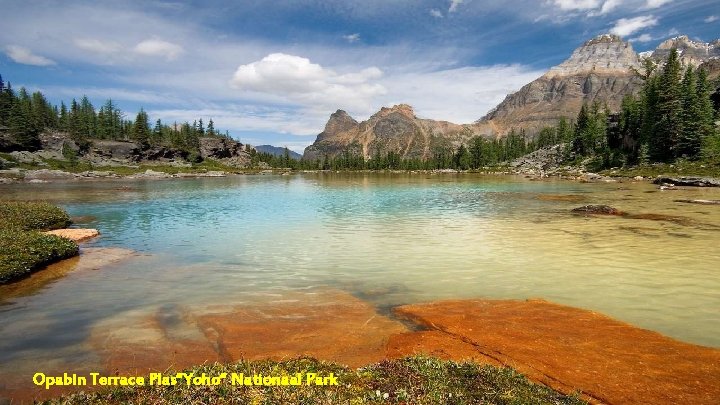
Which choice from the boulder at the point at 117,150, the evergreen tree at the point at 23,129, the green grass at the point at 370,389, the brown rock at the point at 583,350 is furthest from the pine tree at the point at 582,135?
the evergreen tree at the point at 23,129

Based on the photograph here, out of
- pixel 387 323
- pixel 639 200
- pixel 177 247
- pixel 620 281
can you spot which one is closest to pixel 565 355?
pixel 387 323

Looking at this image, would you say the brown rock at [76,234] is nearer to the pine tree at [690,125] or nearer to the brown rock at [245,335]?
the brown rock at [245,335]

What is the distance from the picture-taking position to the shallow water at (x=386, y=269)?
14.4 meters

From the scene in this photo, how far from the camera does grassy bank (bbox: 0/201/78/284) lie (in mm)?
18938

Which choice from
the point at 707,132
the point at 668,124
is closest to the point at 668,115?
the point at 668,124

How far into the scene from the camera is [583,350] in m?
11.1

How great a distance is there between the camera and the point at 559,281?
1916 cm

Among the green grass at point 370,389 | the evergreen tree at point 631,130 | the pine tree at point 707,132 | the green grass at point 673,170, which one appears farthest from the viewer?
the evergreen tree at point 631,130

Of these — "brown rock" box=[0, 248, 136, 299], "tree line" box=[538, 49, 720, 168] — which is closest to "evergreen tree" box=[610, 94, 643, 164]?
"tree line" box=[538, 49, 720, 168]

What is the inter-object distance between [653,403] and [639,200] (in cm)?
5442

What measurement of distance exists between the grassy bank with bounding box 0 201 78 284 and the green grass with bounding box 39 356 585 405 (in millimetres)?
16687

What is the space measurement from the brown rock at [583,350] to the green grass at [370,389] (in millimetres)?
1871

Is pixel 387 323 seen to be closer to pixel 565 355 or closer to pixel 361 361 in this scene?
pixel 361 361

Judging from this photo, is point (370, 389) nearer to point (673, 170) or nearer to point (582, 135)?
point (673, 170)
